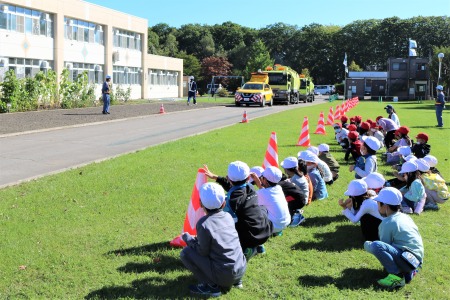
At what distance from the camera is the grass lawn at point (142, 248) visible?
490 cm

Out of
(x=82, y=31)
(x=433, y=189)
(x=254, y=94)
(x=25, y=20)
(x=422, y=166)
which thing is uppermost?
(x=82, y=31)

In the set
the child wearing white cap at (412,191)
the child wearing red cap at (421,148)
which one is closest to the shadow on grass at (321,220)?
the child wearing white cap at (412,191)

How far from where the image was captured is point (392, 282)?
502 centimetres

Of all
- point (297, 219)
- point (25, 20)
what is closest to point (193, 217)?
point (297, 219)

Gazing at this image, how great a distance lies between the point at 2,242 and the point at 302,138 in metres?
11.2

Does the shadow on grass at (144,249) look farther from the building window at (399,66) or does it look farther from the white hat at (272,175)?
the building window at (399,66)

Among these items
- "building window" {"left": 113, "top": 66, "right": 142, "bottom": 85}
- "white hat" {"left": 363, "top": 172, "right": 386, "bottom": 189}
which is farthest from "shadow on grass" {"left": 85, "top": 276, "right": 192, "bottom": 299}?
"building window" {"left": 113, "top": 66, "right": 142, "bottom": 85}

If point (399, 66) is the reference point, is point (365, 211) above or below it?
below

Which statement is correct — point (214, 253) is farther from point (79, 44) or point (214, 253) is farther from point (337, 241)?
point (79, 44)

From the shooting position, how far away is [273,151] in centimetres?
988

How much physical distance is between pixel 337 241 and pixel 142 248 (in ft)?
8.12

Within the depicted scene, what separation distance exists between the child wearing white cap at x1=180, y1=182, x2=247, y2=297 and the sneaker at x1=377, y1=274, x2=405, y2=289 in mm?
1418

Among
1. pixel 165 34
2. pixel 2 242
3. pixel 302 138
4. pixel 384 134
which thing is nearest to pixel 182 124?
pixel 302 138

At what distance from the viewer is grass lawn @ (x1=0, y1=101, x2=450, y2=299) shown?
4898 millimetres
